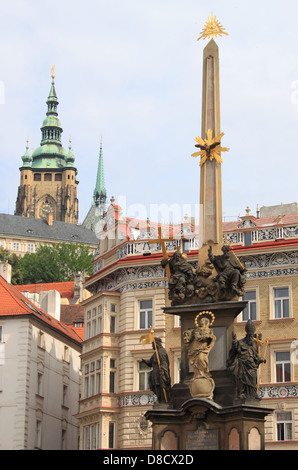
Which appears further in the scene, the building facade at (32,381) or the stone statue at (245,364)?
the building facade at (32,381)

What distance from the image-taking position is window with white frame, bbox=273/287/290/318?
143 ft

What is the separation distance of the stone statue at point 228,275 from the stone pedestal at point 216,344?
0.35 m

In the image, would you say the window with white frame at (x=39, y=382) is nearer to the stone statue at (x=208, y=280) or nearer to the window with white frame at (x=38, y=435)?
the window with white frame at (x=38, y=435)

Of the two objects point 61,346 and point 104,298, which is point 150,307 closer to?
point 104,298

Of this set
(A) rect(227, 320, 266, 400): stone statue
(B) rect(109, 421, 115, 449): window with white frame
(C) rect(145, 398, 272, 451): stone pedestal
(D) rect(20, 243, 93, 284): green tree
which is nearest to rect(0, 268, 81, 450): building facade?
(B) rect(109, 421, 115, 449): window with white frame

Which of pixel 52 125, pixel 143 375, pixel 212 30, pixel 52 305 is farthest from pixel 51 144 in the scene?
pixel 212 30

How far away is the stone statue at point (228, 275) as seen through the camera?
2641cm

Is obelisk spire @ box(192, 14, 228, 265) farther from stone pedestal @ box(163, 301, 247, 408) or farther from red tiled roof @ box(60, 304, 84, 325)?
red tiled roof @ box(60, 304, 84, 325)

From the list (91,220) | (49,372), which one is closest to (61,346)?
→ (49,372)

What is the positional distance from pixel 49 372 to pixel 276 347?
48.4 ft

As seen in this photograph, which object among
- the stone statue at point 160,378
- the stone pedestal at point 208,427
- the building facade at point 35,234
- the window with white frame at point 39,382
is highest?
the building facade at point 35,234

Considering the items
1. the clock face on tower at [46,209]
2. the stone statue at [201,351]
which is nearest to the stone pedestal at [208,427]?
the stone statue at [201,351]

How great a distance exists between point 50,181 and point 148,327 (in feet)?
501

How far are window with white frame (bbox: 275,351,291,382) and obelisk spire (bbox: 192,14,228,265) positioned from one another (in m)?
15.3
